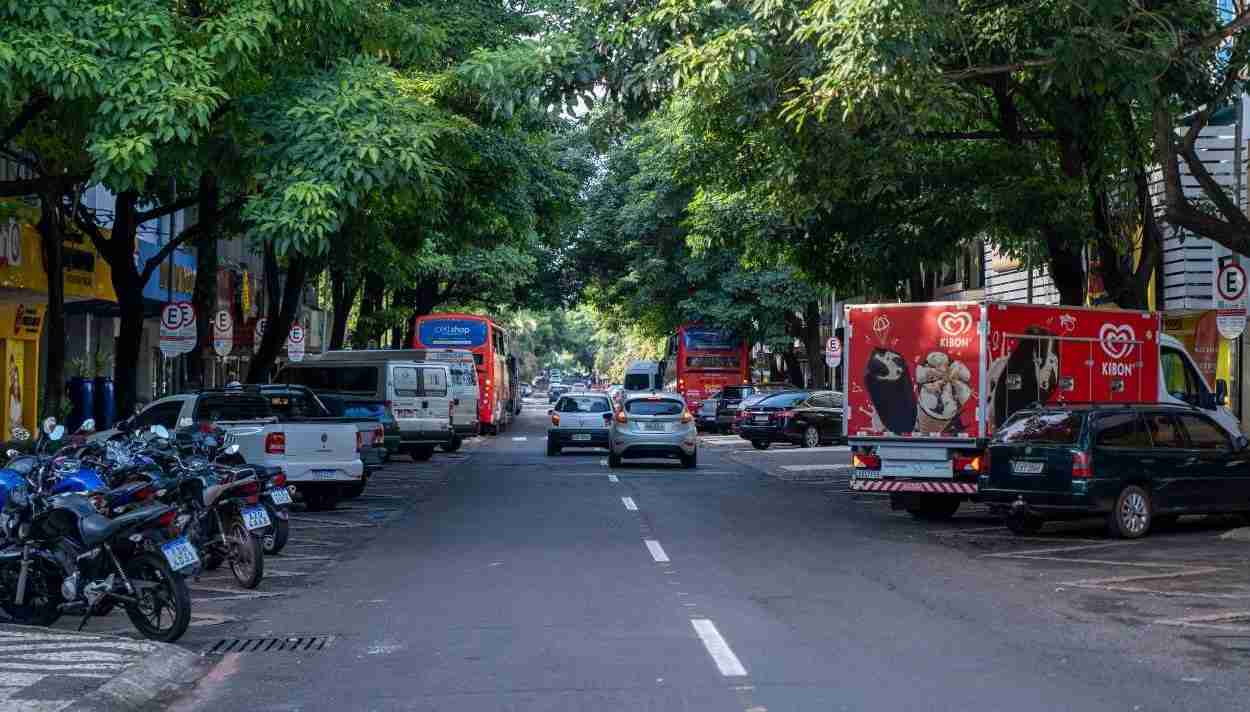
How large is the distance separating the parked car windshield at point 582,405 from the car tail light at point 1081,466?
64.5 feet

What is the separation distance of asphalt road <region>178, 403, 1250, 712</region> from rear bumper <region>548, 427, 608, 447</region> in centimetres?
1683

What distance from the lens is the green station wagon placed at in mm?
16984

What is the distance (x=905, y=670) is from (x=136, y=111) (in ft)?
31.7

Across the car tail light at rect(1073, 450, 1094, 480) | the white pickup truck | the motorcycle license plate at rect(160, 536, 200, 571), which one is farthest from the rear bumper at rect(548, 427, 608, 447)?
the motorcycle license plate at rect(160, 536, 200, 571)

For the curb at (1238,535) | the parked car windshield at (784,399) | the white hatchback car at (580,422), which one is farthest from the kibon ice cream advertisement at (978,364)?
the parked car windshield at (784,399)

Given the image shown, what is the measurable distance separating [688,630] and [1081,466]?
26.4ft

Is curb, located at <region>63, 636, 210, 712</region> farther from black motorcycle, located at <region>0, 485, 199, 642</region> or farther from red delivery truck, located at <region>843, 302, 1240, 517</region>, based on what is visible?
red delivery truck, located at <region>843, 302, 1240, 517</region>

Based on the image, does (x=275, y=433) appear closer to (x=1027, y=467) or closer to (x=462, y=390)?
(x=1027, y=467)

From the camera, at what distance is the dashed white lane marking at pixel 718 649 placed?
8805 mm

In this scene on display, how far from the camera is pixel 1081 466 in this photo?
1684 centimetres

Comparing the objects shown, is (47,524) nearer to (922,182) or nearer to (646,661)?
(646,661)

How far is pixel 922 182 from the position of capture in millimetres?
23906

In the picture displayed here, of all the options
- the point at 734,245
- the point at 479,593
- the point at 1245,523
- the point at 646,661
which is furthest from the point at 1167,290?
the point at 646,661

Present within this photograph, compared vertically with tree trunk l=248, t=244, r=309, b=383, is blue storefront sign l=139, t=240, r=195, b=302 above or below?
above
